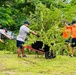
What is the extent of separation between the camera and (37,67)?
12.3 m

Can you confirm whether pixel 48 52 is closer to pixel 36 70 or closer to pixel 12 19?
pixel 36 70

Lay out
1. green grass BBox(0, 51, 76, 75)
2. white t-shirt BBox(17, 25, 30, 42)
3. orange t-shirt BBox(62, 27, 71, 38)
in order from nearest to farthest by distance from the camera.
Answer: green grass BBox(0, 51, 76, 75) < white t-shirt BBox(17, 25, 30, 42) < orange t-shirt BBox(62, 27, 71, 38)

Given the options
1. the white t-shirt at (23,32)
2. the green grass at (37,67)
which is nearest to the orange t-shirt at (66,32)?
the green grass at (37,67)

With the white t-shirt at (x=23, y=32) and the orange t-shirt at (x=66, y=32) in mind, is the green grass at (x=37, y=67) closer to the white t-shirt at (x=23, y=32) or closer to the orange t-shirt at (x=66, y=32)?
the white t-shirt at (x=23, y=32)

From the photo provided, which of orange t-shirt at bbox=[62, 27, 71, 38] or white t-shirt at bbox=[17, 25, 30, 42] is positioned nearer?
white t-shirt at bbox=[17, 25, 30, 42]

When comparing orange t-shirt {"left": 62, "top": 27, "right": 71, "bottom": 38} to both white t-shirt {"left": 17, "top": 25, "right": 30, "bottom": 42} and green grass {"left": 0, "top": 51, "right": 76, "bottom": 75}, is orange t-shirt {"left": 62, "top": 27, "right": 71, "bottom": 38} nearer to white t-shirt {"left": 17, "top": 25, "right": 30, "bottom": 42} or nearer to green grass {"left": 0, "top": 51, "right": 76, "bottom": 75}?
green grass {"left": 0, "top": 51, "right": 76, "bottom": 75}

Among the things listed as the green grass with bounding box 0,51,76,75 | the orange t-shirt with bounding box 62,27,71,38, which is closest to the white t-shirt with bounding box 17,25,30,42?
the green grass with bounding box 0,51,76,75

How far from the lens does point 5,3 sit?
23.3 metres

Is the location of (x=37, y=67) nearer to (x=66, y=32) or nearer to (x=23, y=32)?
(x=23, y=32)

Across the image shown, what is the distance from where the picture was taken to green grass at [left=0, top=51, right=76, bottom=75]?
36.6ft

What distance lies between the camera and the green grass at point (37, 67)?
1115cm

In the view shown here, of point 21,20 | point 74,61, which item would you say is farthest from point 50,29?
point 21,20

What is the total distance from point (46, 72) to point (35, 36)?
3529 mm

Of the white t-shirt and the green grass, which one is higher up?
the white t-shirt
